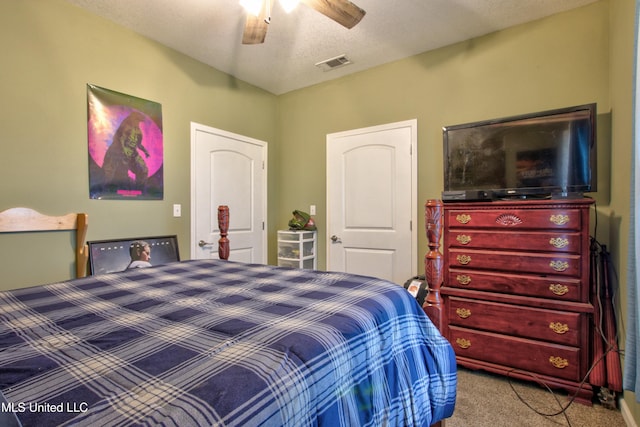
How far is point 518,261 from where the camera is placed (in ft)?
6.98

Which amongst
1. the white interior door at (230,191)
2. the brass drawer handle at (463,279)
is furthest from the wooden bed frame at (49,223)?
the brass drawer handle at (463,279)

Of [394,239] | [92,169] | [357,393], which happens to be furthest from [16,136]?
[394,239]

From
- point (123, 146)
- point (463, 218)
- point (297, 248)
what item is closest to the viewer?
point (463, 218)

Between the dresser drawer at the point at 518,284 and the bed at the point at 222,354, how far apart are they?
3.55 feet

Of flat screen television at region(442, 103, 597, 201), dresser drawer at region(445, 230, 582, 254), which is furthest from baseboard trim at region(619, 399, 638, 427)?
flat screen television at region(442, 103, 597, 201)

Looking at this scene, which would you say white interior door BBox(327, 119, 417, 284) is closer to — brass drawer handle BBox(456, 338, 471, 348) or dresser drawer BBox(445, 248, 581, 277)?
dresser drawer BBox(445, 248, 581, 277)

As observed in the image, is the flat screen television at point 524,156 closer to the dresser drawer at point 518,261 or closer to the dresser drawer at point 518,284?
the dresser drawer at point 518,261

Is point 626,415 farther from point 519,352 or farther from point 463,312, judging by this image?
point 463,312

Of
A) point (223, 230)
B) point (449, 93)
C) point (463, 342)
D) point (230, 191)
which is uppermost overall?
point (449, 93)

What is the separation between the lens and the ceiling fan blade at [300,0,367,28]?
180 cm

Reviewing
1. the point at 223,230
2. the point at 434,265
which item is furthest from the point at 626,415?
the point at 223,230

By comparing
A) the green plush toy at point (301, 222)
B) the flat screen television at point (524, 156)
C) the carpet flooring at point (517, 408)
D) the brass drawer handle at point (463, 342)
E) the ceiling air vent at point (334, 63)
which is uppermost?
the ceiling air vent at point (334, 63)

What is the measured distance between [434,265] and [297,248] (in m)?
2.25

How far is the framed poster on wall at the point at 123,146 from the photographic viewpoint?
7.84 ft
